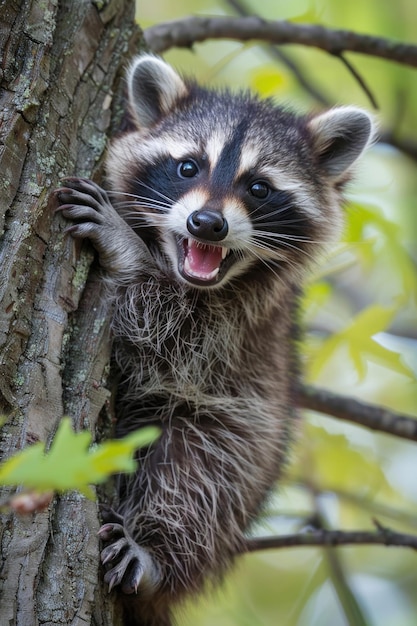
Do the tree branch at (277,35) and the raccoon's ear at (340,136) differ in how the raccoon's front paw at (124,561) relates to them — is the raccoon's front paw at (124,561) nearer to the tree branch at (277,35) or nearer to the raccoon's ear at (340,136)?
the raccoon's ear at (340,136)

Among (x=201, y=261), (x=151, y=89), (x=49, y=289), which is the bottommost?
(x=49, y=289)

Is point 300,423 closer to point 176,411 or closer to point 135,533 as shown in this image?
point 176,411

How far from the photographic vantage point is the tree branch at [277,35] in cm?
365

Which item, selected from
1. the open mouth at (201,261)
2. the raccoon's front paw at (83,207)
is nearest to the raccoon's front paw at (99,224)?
the raccoon's front paw at (83,207)

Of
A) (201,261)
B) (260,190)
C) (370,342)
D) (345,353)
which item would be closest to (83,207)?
(201,261)

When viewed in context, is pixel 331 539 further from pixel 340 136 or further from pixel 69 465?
pixel 69 465

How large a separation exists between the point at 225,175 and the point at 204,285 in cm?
45

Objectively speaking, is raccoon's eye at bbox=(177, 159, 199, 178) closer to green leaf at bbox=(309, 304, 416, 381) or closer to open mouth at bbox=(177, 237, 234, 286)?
open mouth at bbox=(177, 237, 234, 286)

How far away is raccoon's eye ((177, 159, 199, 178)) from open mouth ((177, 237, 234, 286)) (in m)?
0.29

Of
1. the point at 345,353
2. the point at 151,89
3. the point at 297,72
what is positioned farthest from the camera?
the point at 297,72

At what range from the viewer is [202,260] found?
3154 mm

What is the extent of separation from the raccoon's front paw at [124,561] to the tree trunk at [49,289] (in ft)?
0.31

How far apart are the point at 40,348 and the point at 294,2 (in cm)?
423

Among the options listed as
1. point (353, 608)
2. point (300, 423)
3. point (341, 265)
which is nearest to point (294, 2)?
point (341, 265)
